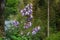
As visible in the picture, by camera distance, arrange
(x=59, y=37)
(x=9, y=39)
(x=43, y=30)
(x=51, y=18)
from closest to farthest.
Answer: (x=59, y=37) < (x=9, y=39) < (x=43, y=30) < (x=51, y=18)

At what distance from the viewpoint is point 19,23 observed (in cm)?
576

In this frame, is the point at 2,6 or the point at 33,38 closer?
the point at 2,6

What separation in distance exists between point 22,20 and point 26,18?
100 mm

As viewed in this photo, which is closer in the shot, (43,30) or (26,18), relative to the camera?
(26,18)

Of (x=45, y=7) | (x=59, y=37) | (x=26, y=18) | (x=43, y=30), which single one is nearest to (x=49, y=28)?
(x=43, y=30)

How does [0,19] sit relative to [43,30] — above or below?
above

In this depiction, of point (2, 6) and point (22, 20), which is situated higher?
point (2, 6)

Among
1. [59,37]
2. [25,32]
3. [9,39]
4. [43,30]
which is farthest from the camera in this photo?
[43,30]

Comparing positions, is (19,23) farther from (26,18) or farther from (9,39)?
(9,39)

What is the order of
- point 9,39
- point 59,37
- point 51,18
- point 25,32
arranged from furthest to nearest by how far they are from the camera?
point 51,18, point 25,32, point 9,39, point 59,37

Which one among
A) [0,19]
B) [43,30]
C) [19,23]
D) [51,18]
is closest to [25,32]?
[19,23]

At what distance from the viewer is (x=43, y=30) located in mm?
6801

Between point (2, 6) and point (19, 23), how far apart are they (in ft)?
1.85

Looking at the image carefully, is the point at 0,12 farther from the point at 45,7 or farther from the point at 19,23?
the point at 45,7
